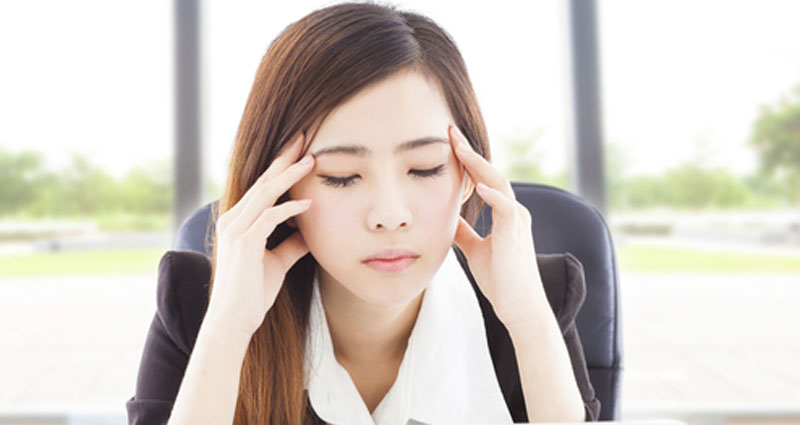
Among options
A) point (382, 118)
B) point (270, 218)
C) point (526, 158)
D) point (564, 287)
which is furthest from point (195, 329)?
point (526, 158)

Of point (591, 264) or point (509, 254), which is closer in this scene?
point (509, 254)

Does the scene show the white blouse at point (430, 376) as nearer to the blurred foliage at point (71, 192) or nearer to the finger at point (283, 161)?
the finger at point (283, 161)

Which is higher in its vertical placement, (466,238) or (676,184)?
(676,184)

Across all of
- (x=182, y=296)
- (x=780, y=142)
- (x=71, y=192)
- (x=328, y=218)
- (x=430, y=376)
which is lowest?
(x=430, y=376)

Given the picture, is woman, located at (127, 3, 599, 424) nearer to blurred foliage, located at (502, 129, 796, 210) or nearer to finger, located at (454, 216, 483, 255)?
finger, located at (454, 216, 483, 255)

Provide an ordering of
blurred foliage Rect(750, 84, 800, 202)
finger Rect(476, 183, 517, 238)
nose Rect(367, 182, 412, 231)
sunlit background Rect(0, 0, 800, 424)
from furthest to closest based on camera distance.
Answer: blurred foliage Rect(750, 84, 800, 202) → sunlit background Rect(0, 0, 800, 424) → finger Rect(476, 183, 517, 238) → nose Rect(367, 182, 412, 231)

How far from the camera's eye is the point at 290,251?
104 centimetres

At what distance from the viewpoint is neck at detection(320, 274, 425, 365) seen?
1.15 metres

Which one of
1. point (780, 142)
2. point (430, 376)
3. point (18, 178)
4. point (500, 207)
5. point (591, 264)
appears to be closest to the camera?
point (500, 207)

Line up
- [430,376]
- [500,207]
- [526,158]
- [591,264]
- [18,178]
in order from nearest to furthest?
[500,207] → [430,376] → [591,264] → [526,158] → [18,178]

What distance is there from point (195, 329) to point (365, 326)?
305mm

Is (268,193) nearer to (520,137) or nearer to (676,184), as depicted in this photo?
(520,137)

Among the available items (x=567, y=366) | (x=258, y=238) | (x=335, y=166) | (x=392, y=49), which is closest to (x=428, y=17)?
(x=392, y=49)

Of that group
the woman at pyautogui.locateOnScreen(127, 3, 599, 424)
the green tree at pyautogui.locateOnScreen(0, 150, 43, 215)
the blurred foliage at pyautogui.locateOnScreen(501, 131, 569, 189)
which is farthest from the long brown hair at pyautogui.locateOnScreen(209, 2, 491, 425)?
the green tree at pyautogui.locateOnScreen(0, 150, 43, 215)
